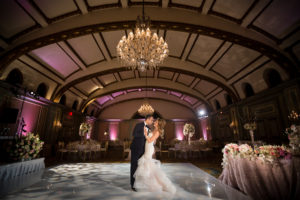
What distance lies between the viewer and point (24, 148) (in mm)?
3807

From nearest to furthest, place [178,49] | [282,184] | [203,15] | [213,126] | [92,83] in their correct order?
[282,184] → [203,15] → [178,49] → [92,83] → [213,126]

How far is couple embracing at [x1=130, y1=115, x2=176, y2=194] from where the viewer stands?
2.67 metres

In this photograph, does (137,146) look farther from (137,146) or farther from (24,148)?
(24,148)

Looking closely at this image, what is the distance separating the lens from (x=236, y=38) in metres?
5.17

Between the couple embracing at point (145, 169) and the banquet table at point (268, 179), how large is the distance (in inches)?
56.3

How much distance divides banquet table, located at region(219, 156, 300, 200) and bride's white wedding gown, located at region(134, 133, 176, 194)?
1430 mm

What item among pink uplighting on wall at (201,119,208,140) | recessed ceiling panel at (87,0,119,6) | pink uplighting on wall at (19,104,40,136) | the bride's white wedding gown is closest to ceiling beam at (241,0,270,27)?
recessed ceiling panel at (87,0,119,6)

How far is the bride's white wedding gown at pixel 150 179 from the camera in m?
2.65

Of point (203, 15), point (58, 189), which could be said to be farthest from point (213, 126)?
point (58, 189)

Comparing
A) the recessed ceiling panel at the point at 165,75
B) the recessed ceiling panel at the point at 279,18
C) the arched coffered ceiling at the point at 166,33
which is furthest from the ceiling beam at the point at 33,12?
the recessed ceiling panel at the point at 279,18

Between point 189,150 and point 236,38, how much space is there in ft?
20.1

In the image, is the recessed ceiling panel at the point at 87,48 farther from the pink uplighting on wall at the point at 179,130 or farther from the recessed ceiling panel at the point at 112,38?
the pink uplighting on wall at the point at 179,130

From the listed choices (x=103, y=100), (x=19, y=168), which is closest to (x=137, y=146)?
(x=19, y=168)

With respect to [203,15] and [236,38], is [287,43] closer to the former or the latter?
[236,38]
